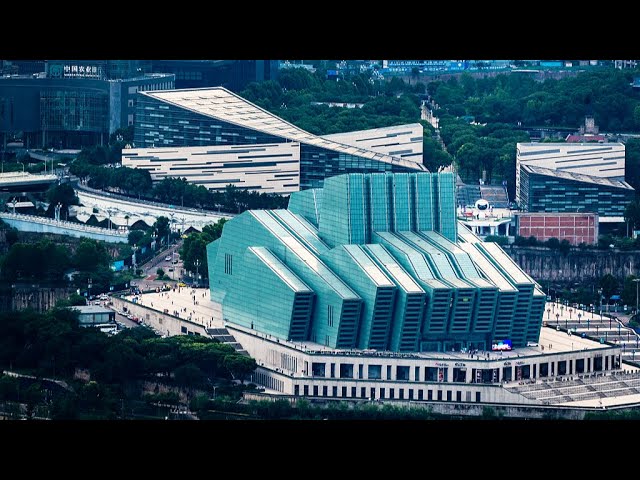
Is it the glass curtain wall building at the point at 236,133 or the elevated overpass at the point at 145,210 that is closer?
the elevated overpass at the point at 145,210

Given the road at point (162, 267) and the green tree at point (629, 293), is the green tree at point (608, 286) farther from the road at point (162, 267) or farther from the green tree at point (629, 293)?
the road at point (162, 267)

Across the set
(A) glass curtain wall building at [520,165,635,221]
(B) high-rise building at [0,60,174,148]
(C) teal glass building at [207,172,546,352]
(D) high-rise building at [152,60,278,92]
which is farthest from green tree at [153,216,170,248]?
(D) high-rise building at [152,60,278,92]

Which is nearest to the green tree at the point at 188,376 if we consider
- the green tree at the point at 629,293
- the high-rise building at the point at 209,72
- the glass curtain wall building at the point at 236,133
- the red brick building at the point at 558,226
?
the green tree at the point at 629,293

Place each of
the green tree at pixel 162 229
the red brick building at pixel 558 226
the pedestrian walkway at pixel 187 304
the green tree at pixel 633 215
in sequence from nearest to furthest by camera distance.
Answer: the pedestrian walkway at pixel 187 304
the green tree at pixel 162 229
the red brick building at pixel 558 226
the green tree at pixel 633 215

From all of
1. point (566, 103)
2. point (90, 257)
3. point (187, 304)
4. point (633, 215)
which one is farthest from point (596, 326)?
point (566, 103)

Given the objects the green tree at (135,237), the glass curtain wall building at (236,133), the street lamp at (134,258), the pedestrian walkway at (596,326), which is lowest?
the pedestrian walkway at (596,326)

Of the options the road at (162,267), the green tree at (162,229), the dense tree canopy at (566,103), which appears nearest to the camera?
the road at (162,267)

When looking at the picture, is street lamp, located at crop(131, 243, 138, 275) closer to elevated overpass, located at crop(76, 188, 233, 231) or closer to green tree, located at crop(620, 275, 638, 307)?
elevated overpass, located at crop(76, 188, 233, 231)
